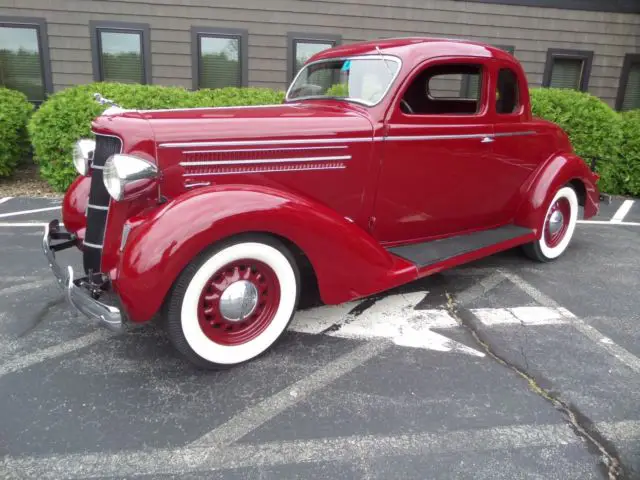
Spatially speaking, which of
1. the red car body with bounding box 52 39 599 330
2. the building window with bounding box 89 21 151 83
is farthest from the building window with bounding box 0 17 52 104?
the red car body with bounding box 52 39 599 330

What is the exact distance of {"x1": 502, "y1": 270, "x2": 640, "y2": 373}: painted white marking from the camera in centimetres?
296

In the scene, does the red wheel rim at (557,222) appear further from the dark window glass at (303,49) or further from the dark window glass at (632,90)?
the dark window glass at (632,90)

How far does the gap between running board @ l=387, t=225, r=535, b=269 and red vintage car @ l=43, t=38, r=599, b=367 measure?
0.02 m

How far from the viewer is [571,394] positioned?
8.54 ft

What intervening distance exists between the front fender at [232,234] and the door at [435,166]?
56 centimetres

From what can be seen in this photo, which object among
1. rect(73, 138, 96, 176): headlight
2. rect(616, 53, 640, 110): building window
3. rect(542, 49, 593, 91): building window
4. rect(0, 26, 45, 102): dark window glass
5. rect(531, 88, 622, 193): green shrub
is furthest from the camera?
rect(616, 53, 640, 110): building window

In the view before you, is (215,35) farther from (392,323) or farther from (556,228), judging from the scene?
(392,323)

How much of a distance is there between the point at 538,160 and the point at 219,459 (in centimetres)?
358

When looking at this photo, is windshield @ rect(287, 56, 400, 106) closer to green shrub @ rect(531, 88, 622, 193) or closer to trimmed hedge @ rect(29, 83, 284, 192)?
trimmed hedge @ rect(29, 83, 284, 192)

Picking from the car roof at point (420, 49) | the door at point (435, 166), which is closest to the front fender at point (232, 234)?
the door at point (435, 166)

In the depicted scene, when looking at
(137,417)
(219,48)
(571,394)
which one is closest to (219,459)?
(137,417)

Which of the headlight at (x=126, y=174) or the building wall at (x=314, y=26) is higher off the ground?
the building wall at (x=314, y=26)

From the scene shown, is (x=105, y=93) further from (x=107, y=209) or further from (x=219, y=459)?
(x=219, y=459)

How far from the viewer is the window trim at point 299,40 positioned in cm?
832
